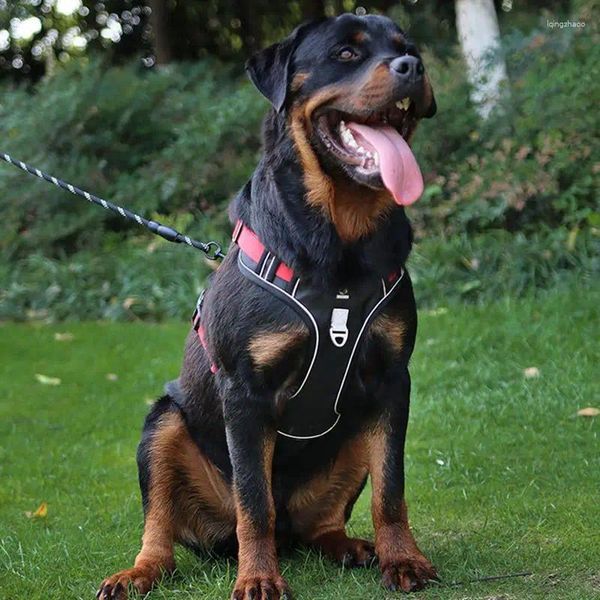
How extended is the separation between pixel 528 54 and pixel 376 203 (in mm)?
8134

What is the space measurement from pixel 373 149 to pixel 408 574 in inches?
56.5

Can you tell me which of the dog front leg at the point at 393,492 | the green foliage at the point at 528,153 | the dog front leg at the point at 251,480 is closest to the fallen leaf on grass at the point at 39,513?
the dog front leg at the point at 251,480

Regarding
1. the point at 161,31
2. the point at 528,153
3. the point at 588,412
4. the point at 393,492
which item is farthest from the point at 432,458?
the point at 161,31

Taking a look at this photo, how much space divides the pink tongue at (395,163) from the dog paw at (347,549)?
1318mm

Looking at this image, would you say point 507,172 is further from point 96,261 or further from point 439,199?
point 96,261

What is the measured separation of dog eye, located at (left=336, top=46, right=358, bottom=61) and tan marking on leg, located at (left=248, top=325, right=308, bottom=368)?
0.92 metres

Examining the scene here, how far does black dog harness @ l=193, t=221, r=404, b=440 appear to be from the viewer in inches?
146

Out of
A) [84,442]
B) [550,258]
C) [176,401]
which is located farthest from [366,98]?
[550,258]

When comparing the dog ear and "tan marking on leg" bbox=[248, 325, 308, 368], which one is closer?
"tan marking on leg" bbox=[248, 325, 308, 368]

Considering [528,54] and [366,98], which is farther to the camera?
[528,54]

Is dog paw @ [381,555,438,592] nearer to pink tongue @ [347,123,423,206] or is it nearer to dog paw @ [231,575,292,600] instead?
dog paw @ [231,575,292,600]

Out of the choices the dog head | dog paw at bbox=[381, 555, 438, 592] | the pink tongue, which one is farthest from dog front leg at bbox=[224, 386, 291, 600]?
the pink tongue

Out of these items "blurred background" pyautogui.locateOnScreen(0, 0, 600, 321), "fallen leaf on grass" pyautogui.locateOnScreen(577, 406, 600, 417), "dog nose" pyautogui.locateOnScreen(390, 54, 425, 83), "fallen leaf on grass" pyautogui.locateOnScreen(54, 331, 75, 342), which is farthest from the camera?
"fallen leaf on grass" pyautogui.locateOnScreen(54, 331, 75, 342)

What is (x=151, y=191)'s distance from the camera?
42.4 feet
